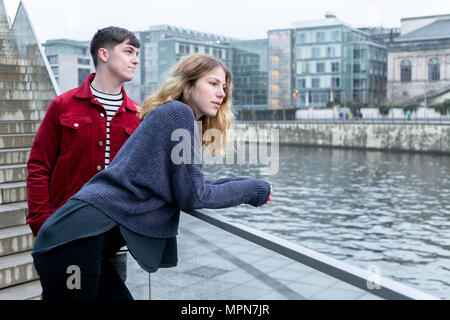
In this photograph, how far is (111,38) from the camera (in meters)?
2.85

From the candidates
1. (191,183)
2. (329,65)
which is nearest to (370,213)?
(191,183)

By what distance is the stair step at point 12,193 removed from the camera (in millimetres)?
5037

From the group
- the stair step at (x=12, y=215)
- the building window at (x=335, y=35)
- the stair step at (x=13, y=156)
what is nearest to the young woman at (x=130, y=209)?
the stair step at (x=12, y=215)

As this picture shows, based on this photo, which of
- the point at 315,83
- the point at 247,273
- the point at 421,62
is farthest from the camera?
the point at 315,83

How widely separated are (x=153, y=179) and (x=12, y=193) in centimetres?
360

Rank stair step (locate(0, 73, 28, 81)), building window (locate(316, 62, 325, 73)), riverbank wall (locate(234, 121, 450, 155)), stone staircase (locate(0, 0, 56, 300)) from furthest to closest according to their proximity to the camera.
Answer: building window (locate(316, 62, 325, 73))
riverbank wall (locate(234, 121, 450, 155))
stair step (locate(0, 73, 28, 81))
stone staircase (locate(0, 0, 56, 300))

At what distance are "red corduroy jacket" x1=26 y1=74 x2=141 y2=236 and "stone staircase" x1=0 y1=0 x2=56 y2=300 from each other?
5.23 feet

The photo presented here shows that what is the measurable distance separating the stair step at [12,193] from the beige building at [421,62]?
66011 mm

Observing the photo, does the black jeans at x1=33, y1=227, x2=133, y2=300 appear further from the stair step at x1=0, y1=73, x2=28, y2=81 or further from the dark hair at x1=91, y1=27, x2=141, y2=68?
the stair step at x1=0, y1=73, x2=28, y2=81

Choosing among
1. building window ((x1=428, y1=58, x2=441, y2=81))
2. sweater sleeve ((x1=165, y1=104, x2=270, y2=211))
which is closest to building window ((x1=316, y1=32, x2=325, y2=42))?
building window ((x1=428, y1=58, x2=441, y2=81))

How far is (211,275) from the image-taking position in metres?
3.03

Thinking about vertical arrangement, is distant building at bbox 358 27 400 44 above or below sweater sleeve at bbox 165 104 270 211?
above

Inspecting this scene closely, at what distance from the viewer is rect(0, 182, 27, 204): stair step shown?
16.5ft

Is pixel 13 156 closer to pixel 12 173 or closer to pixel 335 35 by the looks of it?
pixel 12 173
